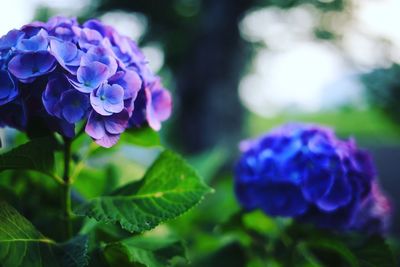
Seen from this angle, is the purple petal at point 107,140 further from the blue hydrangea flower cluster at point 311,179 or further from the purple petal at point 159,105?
the blue hydrangea flower cluster at point 311,179

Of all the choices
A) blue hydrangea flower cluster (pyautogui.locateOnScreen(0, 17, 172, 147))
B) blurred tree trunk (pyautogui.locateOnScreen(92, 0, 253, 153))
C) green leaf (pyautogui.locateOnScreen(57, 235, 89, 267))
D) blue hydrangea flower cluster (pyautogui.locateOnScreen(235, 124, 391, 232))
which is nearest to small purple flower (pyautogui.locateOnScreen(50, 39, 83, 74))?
blue hydrangea flower cluster (pyautogui.locateOnScreen(0, 17, 172, 147))

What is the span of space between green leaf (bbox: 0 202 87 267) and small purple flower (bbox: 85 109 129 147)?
134 mm

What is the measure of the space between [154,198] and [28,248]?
182 mm

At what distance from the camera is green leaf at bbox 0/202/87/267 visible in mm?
523

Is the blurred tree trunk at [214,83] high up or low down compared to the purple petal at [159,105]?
Answer: down

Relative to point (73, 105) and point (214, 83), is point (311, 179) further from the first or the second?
point (214, 83)

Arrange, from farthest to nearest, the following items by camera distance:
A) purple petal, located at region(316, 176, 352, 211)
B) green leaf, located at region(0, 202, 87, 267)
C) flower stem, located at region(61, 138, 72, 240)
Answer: purple petal, located at region(316, 176, 352, 211) → flower stem, located at region(61, 138, 72, 240) → green leaf, located at region(0, 202, 87, 267)

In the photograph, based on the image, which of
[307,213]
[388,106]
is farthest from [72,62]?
[388,106]

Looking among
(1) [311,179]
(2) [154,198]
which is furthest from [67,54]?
(1) [311,179]

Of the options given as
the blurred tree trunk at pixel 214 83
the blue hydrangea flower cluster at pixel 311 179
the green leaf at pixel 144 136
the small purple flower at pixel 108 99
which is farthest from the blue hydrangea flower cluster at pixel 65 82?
the blurred tree trunk at pixel 214 83

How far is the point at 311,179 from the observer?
2.55 ft

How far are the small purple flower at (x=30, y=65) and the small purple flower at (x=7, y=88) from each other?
0.05ft

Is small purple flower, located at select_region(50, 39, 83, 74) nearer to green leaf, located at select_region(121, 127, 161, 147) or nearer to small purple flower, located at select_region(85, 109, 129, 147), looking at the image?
small purple flower, located at select_region(85, 109, 129, 147)

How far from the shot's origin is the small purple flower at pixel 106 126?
56cm
